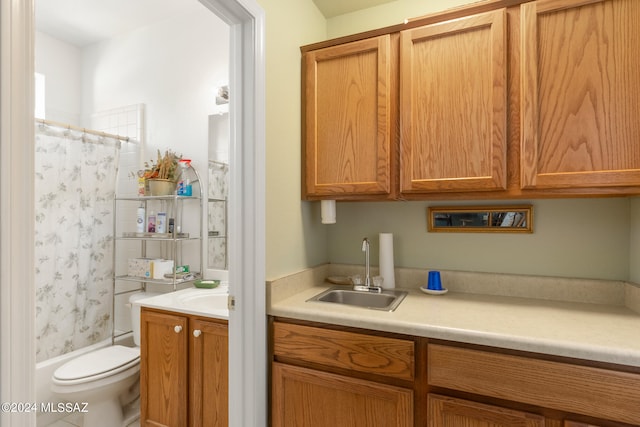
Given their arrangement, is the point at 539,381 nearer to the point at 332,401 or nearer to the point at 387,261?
the point at 332,401

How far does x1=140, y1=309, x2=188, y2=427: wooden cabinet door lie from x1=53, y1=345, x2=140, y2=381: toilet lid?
234 mm

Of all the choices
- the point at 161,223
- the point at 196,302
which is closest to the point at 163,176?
the point at 161,223

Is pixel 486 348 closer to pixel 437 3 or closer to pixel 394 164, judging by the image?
pixel 394 164

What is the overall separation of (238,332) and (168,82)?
206cm

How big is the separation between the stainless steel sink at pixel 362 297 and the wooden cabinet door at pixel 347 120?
0.49 m

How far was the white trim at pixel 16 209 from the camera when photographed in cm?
64

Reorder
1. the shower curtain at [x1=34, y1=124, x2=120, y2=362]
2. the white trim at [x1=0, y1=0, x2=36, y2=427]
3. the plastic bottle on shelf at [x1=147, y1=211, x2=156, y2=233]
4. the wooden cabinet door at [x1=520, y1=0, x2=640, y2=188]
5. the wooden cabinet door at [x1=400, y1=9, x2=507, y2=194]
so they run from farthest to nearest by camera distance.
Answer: the plastic bottle on shelf at [x1=147, y1=211, x2=156, y2=233] → the shower curtain at [x1=34, y1=124, x2=120, y2=362] → the wooden cabinet door at [x1=400, y1=9, x2=507, y2=194] → the wooden cabinet door at [x1=520, y1=0, x2=640, y2=188] → the white trim at [x1=0, y1=0, x2=36, y2=427]

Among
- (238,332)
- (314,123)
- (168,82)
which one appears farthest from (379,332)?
(168,82)

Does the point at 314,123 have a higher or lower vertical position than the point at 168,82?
lower

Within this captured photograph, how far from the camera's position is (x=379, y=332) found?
1.24 meters

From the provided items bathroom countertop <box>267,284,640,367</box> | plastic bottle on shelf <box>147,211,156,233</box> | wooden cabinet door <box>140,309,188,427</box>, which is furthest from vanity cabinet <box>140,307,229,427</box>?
plastic bottle on shelf <box>147,211,156,233</box>

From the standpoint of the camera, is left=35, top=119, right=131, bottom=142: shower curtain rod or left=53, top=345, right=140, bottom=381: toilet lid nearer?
left=53, top=345, right=140, bottom=381: toilet lid

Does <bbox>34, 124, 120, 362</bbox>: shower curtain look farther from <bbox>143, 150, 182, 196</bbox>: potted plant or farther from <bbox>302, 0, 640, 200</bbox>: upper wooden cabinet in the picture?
<bbox>302, 0, 640, 200</bbox>: upper wooden cabinet

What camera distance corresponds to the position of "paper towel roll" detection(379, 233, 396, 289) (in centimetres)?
175
